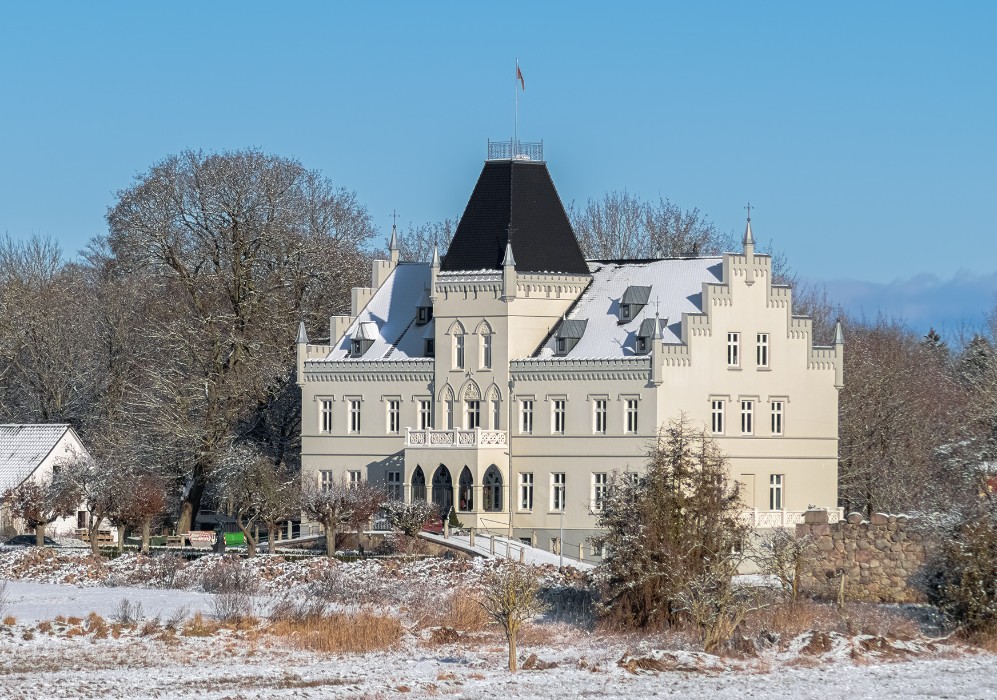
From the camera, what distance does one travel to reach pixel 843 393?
7238cm

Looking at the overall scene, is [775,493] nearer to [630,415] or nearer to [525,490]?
[630,415]

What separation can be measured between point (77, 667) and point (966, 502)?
18765 millimetres

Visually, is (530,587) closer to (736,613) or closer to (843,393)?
(736,613)

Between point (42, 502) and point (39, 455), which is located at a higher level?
point (39, 455)

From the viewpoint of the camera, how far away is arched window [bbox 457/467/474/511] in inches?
2571

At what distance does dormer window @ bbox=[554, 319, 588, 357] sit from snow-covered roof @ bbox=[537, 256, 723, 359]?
0.48ft

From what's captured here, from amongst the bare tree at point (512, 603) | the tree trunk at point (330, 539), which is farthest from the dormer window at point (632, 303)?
the bare tree at point (512, 603)

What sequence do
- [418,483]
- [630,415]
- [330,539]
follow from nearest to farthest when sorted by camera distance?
[330,539]
[630,415]
[418,483]

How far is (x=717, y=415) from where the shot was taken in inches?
2547

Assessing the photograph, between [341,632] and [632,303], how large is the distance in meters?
27.0

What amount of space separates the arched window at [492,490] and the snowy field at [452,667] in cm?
2073

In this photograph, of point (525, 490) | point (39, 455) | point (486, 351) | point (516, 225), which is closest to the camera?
point (525, 490)

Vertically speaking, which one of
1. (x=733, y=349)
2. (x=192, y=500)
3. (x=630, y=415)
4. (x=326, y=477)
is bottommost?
(x=192, y=500)

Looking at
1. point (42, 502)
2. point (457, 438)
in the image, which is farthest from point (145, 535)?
point (457, 438)
